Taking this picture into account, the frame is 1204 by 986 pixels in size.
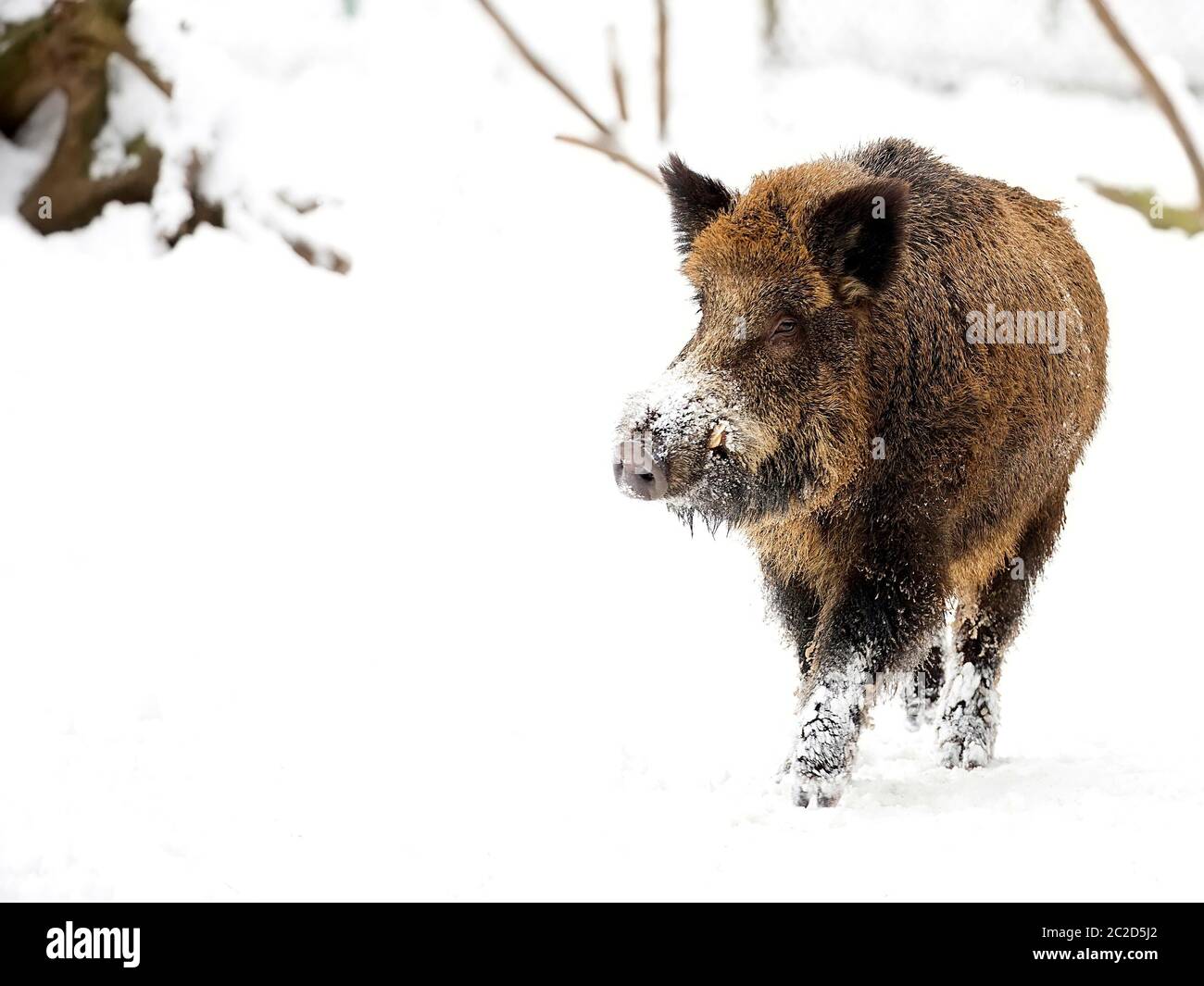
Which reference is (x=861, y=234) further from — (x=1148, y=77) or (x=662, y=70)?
(x=662, y=70)

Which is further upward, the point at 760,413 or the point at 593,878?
the point at 760,413

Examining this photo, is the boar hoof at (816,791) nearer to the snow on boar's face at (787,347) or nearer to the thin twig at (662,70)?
the snow on boar's face at (787,347)

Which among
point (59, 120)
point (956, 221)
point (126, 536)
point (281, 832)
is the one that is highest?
point (59, 120)

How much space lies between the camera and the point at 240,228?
10742 millimetres

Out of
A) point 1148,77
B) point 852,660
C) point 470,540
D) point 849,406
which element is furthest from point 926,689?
point 1148,77

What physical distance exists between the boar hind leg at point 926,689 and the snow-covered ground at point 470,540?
0.59 feet

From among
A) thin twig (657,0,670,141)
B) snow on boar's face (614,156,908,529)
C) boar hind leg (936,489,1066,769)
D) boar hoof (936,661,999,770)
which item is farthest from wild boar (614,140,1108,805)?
thin twig (657,0,670,141)

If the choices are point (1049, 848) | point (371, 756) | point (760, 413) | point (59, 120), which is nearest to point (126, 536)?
point (371, 756)

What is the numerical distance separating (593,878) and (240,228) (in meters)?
7.52

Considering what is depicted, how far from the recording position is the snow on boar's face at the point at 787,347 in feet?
17.2

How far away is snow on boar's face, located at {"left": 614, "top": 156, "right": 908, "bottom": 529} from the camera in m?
5.23

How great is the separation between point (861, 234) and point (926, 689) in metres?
2.51

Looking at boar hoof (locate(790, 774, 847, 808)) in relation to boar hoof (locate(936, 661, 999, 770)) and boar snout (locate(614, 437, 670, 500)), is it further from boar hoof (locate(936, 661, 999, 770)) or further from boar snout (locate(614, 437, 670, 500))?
boar snout (locate(614, 437, 670, 500))
